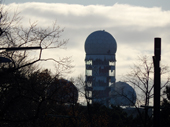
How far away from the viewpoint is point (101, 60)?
83438 mm

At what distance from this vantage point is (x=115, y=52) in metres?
84.2

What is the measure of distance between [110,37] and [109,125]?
38.9 meters

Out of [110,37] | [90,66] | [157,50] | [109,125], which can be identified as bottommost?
[109,125]

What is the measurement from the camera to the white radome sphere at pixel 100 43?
3196 inches

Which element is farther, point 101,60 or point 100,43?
point 101,60

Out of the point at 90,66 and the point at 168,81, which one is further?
the point at 90,66

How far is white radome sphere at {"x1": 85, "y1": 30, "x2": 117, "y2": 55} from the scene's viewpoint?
8119 cm

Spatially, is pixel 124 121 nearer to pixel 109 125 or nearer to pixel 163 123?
pixel 109 125

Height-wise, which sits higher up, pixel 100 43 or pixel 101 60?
pixel 100 43

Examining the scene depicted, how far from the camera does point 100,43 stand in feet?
266

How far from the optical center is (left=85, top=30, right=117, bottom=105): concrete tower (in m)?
81.4

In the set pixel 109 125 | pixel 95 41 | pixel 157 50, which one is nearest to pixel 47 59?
pixel 157 50

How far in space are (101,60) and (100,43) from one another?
4482 millimetres

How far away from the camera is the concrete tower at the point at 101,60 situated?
267 feet
